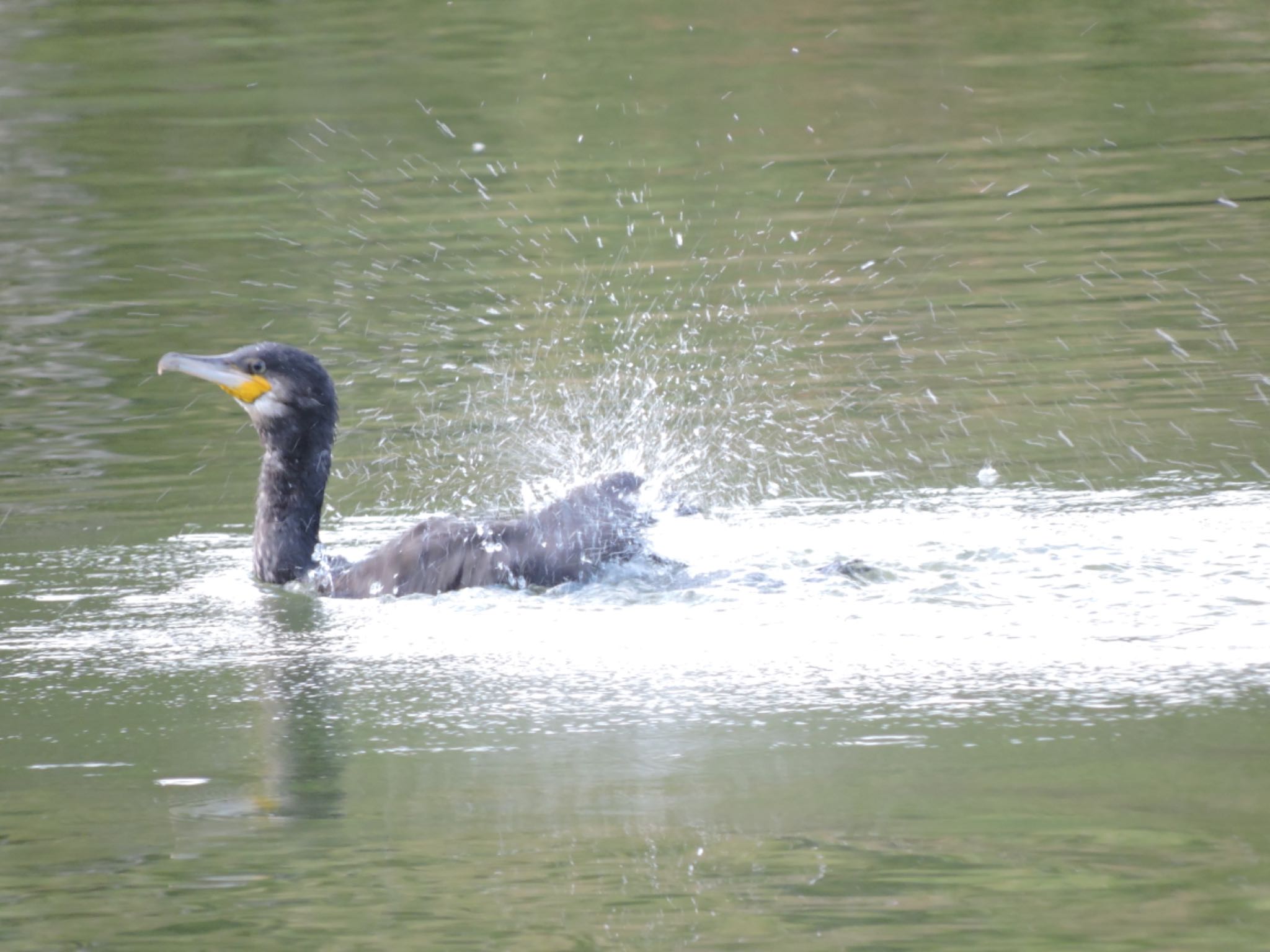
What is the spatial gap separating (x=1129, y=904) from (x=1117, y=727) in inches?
40.5

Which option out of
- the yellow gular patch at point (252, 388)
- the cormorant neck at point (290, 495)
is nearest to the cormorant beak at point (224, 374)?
the yellow gular patch at point (252, 388)

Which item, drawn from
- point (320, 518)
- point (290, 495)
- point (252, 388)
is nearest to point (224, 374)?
point (252, 388)

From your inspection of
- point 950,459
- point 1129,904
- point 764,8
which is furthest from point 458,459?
point 764,8

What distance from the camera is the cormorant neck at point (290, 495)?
6980 millimetres

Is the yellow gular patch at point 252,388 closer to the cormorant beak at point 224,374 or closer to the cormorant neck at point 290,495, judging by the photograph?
the cormorant beak at point 224,374

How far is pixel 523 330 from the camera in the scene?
10.4 m

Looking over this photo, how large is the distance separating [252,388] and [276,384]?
83mm

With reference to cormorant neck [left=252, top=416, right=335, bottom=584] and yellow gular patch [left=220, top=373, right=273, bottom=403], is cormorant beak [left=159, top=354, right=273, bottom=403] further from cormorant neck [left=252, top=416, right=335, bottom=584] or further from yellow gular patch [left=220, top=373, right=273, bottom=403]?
cormorant neck [left=252, top=416, right=335, bottom=584]

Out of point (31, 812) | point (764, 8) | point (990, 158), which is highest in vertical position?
point (764, 8)

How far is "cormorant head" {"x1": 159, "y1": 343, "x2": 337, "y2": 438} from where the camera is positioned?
698cm

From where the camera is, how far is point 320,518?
24.0 feet

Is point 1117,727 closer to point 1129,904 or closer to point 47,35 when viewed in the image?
point 1129,904

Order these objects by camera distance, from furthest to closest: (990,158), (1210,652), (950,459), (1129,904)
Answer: (990,158) → (950,459) → (1210,652) → (1129,904)

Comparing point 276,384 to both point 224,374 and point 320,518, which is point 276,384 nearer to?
point 224,374
